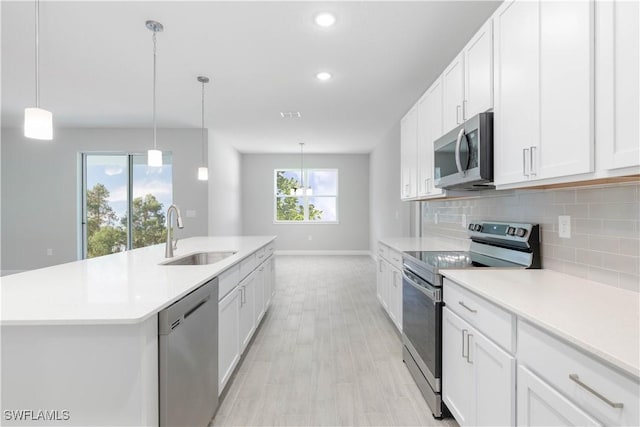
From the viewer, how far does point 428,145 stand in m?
2.91

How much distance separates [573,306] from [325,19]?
2.35 m

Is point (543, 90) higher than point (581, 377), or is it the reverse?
point (543, 90)

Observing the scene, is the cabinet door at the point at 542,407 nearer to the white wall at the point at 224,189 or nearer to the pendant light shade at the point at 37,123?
the pendant light shade at the point at 37,123

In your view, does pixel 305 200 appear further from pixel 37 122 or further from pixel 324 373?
pixel 37 122

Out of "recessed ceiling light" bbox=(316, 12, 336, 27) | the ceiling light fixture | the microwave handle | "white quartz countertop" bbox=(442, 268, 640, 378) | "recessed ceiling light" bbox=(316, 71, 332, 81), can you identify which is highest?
"recessed ceiling light" bbox=(316, 71, 332, 81)

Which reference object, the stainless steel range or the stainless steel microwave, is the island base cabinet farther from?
the stainless steel microwave

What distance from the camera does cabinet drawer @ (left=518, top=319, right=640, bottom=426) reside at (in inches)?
30.6

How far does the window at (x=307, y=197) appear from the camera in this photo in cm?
863

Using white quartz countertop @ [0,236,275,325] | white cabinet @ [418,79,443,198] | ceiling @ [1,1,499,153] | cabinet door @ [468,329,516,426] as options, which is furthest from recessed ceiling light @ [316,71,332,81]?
cabinet door @ [468,329,516,426]

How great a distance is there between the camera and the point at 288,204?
8.70 metres

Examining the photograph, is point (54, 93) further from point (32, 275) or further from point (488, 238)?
point (488, 238)

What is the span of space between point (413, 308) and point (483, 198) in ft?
3.56

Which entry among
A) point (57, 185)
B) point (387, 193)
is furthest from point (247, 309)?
point (57, 185)

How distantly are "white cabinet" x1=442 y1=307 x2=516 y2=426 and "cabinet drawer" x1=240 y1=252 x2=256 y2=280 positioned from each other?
4.80ft
